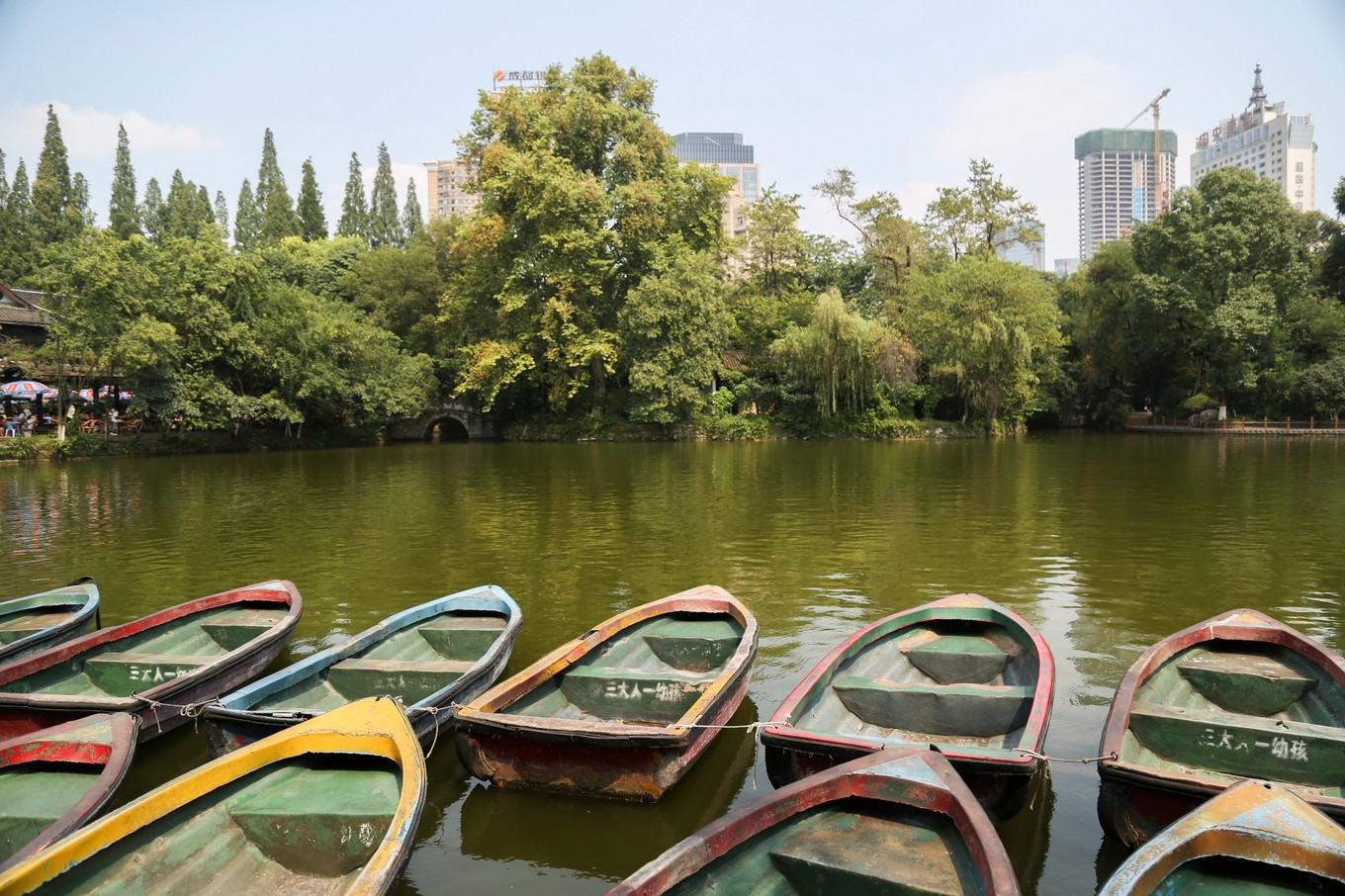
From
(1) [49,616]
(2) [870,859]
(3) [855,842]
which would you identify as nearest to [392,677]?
(3) [855,842]

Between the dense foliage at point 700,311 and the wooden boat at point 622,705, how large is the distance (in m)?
33.2

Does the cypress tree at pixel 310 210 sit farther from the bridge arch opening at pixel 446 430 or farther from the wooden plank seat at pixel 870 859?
the wooden plank seat at pixel 870 859

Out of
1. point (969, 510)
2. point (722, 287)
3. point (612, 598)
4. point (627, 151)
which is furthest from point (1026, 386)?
point (612, 598)

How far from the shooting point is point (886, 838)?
3855 mm

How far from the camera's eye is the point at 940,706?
5598 millimetres

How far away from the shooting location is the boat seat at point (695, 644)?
23.0ft

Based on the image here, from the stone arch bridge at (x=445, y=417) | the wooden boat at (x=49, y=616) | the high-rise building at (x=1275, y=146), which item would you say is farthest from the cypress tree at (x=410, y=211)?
the high-rise building at (x=1275, y=146)

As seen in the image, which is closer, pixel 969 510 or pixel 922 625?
pixel 922 625

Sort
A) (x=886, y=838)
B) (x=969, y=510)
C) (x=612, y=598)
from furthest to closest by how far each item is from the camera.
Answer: (x=969, y=510) → (x=612, y=598) → (x=886, y=838)

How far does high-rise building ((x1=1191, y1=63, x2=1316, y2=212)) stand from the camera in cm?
13050

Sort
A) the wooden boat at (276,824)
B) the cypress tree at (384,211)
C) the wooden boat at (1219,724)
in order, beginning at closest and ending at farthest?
1. the wooden boat at (276,824)
2. the wooden boat at (1219,724)
3. the cypress tree at (384,211)

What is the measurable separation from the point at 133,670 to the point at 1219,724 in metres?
7.51

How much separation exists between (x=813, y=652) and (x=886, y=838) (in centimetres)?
447

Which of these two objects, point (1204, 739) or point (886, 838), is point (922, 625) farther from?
point (886, 838)
